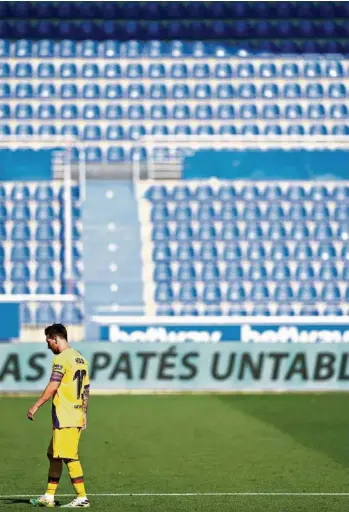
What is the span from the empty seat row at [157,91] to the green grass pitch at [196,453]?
1769 cm

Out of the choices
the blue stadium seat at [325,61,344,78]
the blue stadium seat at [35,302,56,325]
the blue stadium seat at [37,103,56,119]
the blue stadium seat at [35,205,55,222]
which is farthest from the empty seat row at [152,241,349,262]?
the blue stadium seat at [325,61,344,78]

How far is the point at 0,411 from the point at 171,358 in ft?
17.0

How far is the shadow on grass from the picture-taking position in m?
14.4

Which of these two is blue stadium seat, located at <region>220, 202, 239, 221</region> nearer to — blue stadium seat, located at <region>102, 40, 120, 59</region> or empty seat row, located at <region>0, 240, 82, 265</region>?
empty seat row, located at <region>0, 240, 82, 265</region>

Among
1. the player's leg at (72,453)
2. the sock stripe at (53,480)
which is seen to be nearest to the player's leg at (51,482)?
the sock stripe at (53,480)

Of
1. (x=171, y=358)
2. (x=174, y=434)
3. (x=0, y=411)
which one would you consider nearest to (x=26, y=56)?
(x=171, y=358)

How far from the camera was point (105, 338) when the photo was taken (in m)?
31.7

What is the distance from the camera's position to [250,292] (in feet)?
117

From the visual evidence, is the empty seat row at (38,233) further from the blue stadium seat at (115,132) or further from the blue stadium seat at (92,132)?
the blue stadium seat at (115,132)

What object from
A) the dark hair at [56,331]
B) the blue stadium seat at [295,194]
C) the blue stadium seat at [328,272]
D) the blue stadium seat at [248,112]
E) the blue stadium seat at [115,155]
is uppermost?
the blue stadium seat at [248,112]

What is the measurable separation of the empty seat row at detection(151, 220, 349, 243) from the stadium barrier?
12.7 m

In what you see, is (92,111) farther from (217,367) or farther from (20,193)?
(217,367)

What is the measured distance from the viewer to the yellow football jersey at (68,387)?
7734mm

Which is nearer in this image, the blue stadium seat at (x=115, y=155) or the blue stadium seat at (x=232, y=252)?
the blue stadium seat at (x=232, y=252)
